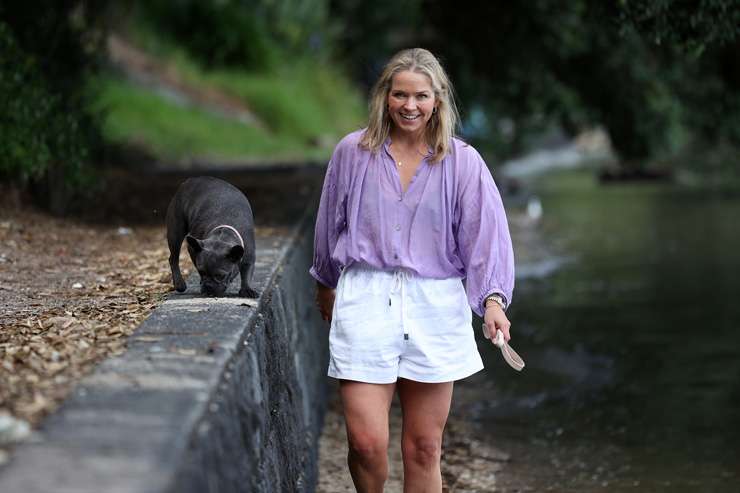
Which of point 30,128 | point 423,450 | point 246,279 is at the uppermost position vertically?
point 30,128

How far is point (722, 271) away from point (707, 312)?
3.75 m

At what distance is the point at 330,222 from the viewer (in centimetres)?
506

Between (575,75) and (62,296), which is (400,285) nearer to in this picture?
(62,296)

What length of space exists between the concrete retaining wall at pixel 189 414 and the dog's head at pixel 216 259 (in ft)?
0.48

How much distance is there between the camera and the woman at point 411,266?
4750 mm

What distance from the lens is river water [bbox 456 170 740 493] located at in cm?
758

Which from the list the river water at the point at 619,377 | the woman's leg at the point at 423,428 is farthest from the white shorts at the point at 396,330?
the river water at the point at 619,377

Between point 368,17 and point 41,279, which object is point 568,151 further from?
point 41,279

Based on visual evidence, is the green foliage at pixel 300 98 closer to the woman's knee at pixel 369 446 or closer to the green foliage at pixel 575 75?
the green foliage at pixel 575 75

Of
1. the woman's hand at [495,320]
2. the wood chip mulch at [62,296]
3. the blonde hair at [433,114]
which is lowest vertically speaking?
the wood chip mulch at [62,296]

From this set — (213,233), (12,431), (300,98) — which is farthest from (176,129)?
(12,431)

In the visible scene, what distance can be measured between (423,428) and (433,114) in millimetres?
1346

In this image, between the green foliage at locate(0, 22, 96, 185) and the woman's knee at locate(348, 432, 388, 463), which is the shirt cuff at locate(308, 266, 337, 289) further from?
the green foliage at locate(0, 22, 96, 185)

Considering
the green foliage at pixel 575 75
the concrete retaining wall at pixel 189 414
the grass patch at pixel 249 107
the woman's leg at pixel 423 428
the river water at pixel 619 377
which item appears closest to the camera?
the concrete retaining wall at pixel 189 414
